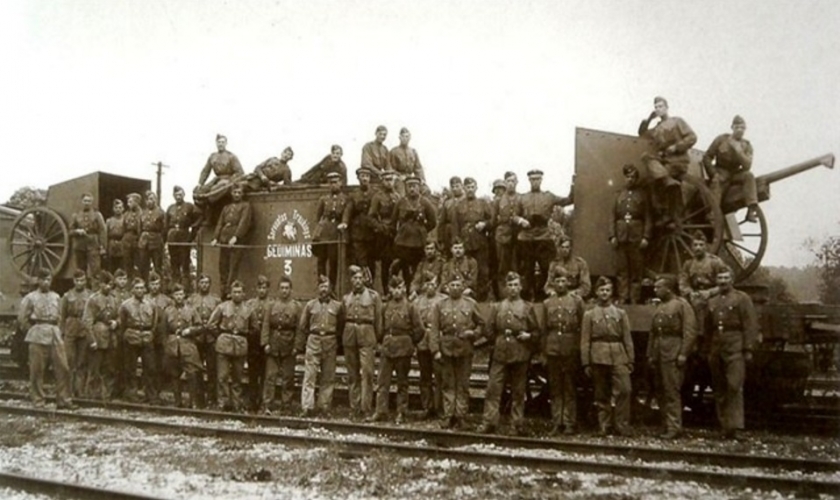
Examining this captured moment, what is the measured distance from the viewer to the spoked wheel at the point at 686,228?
10.0 metres

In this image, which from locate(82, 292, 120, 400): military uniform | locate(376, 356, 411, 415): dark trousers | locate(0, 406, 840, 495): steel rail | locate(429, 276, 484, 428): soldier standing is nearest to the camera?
locate(0, 406, 840, 495): steel rail

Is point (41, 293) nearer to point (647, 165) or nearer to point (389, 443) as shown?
point (389, 443)

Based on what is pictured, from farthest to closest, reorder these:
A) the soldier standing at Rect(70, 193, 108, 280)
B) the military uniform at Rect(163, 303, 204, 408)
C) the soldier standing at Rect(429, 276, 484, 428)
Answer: the soldier standing at Rect(70, 193, 108, 280)
the military uniform at Rect(163, 303, 204, 408)
the soldier standing at Rect(429, 276, 484, 428)

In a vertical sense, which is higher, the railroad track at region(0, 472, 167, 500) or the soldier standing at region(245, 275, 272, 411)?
the soldier standing at region(245, 275, 272, 411)

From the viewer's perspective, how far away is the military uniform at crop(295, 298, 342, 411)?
10.8 meters

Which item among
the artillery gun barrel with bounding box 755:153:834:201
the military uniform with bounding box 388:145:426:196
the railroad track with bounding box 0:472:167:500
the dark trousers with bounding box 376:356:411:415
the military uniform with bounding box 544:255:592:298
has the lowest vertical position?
the railroad track with bounding box 0:472:167:500

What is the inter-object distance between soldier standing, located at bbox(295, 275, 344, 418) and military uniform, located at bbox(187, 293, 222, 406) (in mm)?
1467

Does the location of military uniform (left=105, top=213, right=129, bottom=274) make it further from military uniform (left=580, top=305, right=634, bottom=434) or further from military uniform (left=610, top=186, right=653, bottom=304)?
military uniform (left=580, top=305, right=634, bottom=434)

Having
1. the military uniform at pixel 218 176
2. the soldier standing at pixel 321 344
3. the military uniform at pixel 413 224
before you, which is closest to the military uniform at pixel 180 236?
Result: the military uniform at pixel 218 176

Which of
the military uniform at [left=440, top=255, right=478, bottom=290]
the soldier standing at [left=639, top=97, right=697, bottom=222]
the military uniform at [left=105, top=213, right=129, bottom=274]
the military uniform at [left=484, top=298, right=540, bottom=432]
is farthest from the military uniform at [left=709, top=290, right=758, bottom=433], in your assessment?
the military uniform at [left=105, top=213, right=129, bottom=274]

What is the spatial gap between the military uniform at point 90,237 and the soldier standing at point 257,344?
3842mm

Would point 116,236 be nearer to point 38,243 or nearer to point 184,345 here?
point 38,243

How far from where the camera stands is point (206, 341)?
38.1ft

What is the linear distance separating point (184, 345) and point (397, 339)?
313 cm
